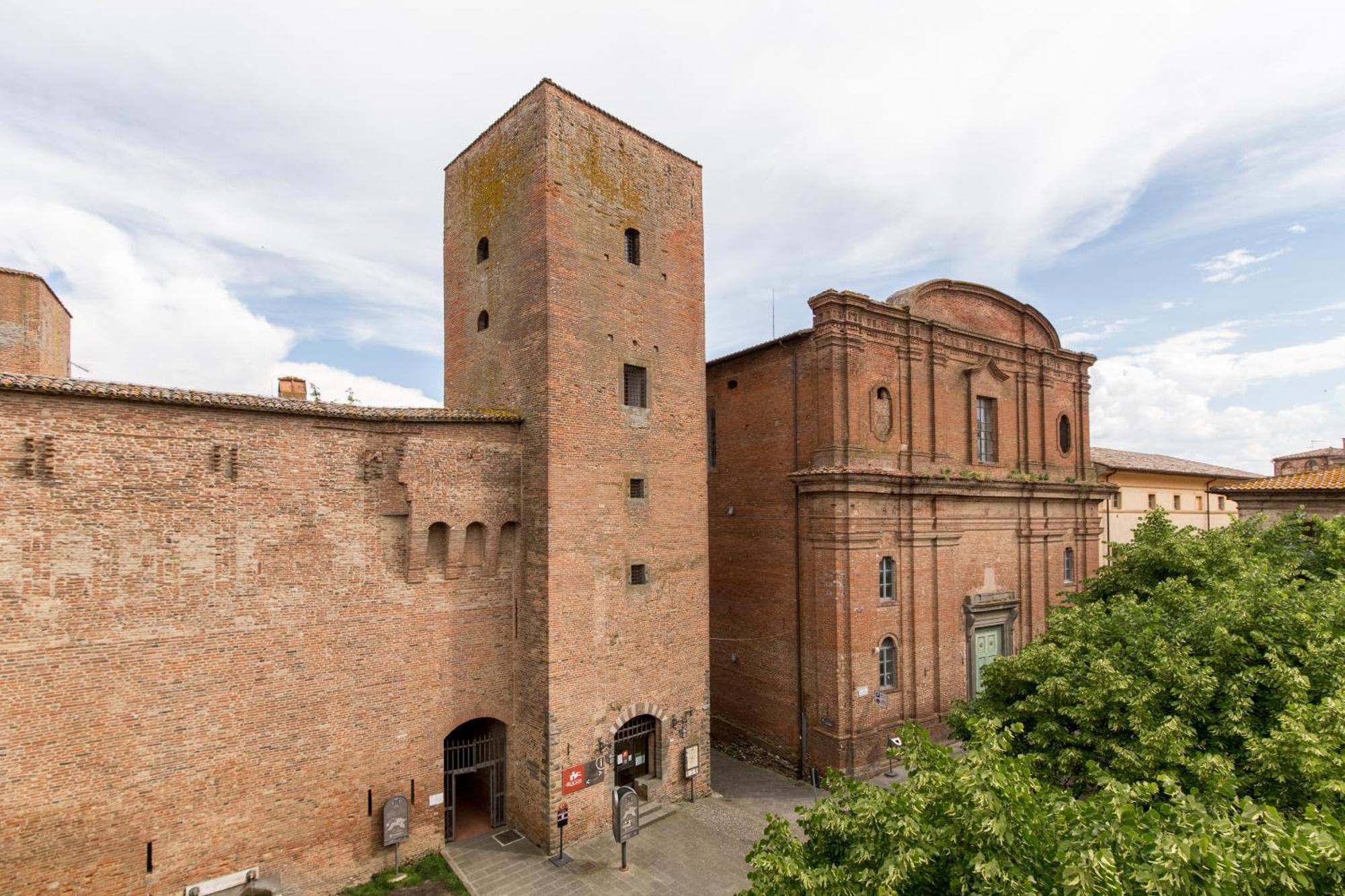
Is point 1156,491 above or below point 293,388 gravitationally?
below

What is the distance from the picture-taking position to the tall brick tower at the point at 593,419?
1505 cm

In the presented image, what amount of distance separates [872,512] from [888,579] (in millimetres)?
2241

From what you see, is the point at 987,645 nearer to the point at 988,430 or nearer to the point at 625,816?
the point at 988,430

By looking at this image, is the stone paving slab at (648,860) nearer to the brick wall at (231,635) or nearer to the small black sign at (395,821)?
the small black sign at (395,821)

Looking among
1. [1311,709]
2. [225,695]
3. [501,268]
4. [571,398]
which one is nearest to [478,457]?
[571,398]

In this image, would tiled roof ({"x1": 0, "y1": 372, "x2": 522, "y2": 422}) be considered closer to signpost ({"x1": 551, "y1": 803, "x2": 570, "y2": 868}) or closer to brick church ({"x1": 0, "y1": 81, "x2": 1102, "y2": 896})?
brick church ({"x1": 0, "y1": 81, "x2": 1102, "y2": 896})

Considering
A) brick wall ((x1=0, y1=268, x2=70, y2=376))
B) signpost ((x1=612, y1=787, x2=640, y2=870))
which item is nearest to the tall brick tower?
signpost ((x1=612, y1=787, x2=640, y2=870))

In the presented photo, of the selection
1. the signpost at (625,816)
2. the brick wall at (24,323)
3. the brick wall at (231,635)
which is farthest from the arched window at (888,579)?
the brick wall at (24,323)

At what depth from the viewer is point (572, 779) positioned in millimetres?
14805

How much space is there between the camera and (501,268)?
16703mm

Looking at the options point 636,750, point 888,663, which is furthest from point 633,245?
point 888,663

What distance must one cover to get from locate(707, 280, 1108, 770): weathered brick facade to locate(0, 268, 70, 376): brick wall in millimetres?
18650

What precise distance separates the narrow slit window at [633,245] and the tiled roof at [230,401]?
510cm

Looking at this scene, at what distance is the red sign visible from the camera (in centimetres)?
1467
